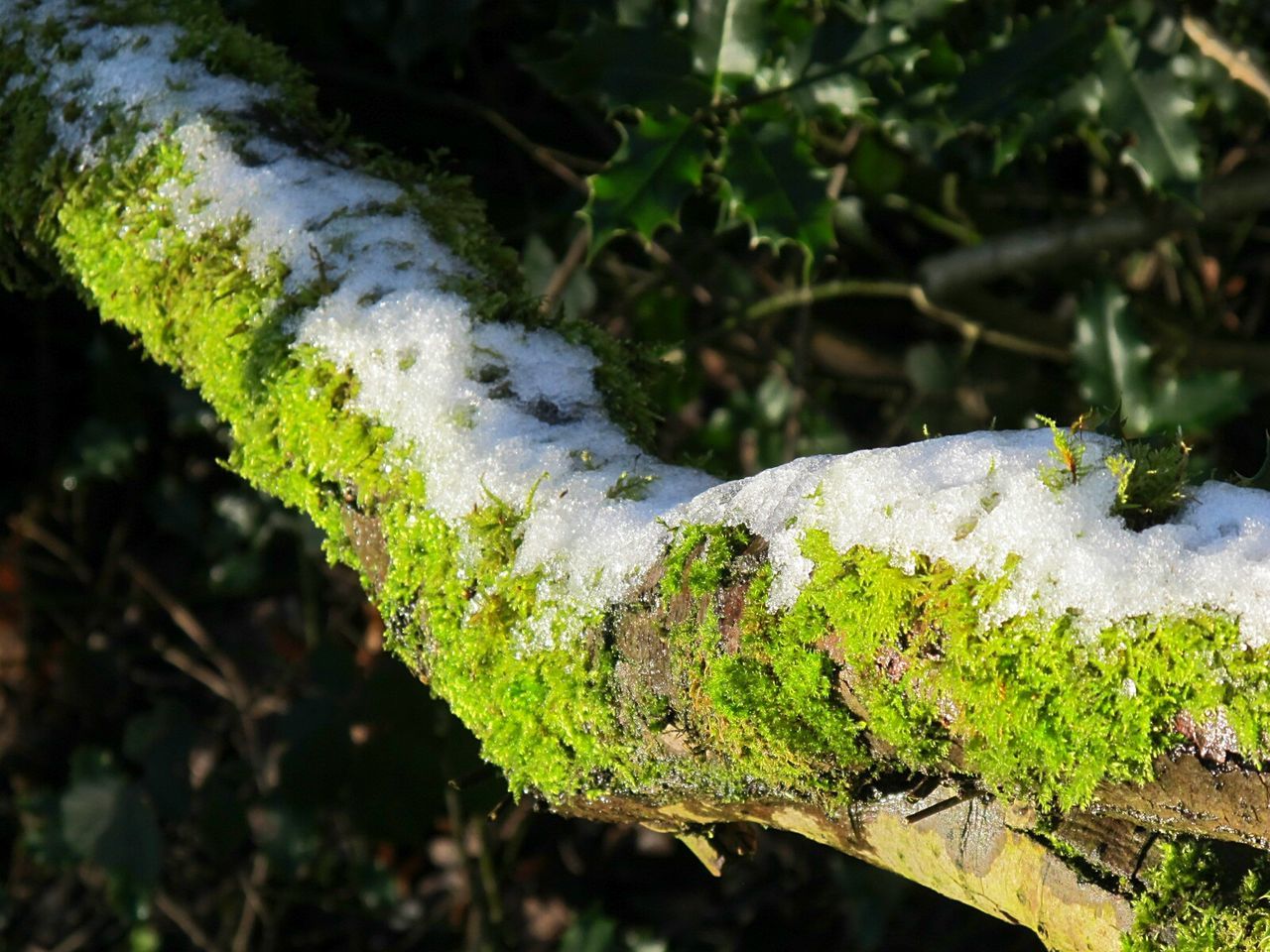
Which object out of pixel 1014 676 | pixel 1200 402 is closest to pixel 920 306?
pixel 1200 402

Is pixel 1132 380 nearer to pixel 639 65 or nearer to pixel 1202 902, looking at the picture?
pixel 639 65

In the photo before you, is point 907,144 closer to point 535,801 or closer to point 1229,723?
point 535,801

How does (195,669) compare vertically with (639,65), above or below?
below

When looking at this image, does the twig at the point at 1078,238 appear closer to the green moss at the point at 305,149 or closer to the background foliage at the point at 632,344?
the background foliage at the point at 632,344

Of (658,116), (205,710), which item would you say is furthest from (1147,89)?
(205,710)

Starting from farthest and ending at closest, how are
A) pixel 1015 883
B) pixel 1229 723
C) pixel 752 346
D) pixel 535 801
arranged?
pixel 752 346 → pixel 535 801 → pixel 1015 883 → pixel 1229 723

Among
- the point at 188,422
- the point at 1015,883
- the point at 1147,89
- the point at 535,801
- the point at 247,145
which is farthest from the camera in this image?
the point at 188,422
